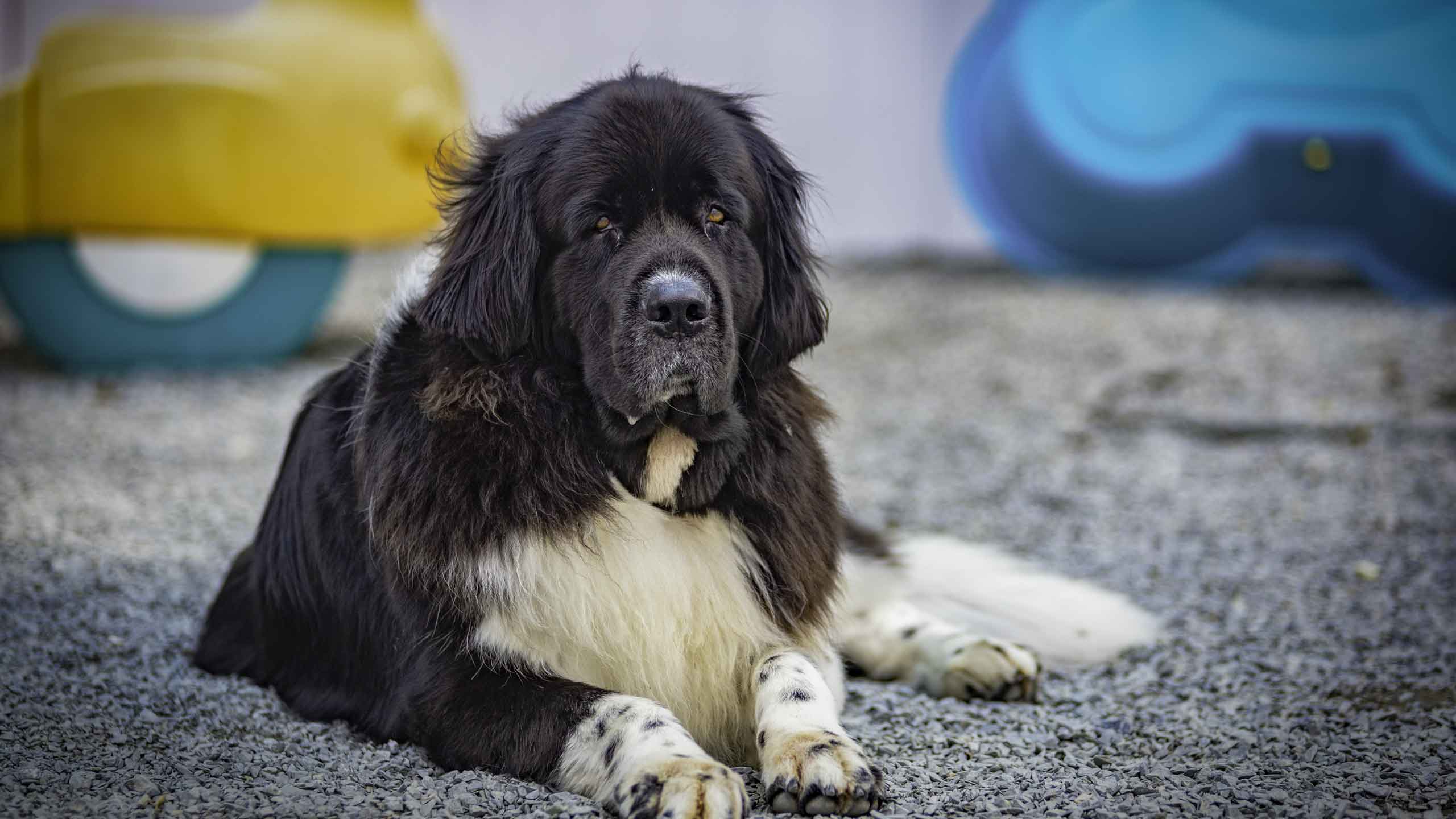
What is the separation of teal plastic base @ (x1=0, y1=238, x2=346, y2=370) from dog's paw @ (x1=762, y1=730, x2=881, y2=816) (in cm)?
576

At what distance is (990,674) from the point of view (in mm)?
3078

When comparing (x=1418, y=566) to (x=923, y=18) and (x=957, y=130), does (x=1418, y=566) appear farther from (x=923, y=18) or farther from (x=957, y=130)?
(x=923, y=18)

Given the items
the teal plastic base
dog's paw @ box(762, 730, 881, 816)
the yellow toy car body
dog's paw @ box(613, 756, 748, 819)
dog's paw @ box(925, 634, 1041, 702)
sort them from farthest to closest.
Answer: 1. the teal plastic base
2. the yellow toy car body
3. dog's paw @ box(925, 634, 1041, 702)
4. dog's paw @ box(762, 730, 881, 816)
5. dog's paw @ box(613, 756, 748, 819)

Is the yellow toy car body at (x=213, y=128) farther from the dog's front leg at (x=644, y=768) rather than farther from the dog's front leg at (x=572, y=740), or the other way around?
the dog's front leg at (x=644, y=768)

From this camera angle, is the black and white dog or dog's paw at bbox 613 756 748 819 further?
the black and white dog

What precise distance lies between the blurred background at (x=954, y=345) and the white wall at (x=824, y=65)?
0.13 ft

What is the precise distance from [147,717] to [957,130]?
749 centimetres

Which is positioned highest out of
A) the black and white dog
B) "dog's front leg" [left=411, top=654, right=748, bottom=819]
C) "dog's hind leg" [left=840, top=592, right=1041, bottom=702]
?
the black and white dog

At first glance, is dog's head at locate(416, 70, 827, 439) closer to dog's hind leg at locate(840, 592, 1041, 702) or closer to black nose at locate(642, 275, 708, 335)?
black nose at locate(642, 275, 708, 335)

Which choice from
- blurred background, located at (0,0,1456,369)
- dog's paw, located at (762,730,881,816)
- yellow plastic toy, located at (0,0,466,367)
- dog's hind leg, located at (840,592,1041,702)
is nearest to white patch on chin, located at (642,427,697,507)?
dog's paw, located at (762,730,881,816)

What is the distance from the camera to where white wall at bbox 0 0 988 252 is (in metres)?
10.6

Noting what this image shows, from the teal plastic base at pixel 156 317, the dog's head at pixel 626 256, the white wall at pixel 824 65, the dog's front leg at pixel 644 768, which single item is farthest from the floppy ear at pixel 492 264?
the white wall at pixel 824 65

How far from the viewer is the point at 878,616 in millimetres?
3379

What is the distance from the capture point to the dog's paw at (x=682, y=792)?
82.2 inches
